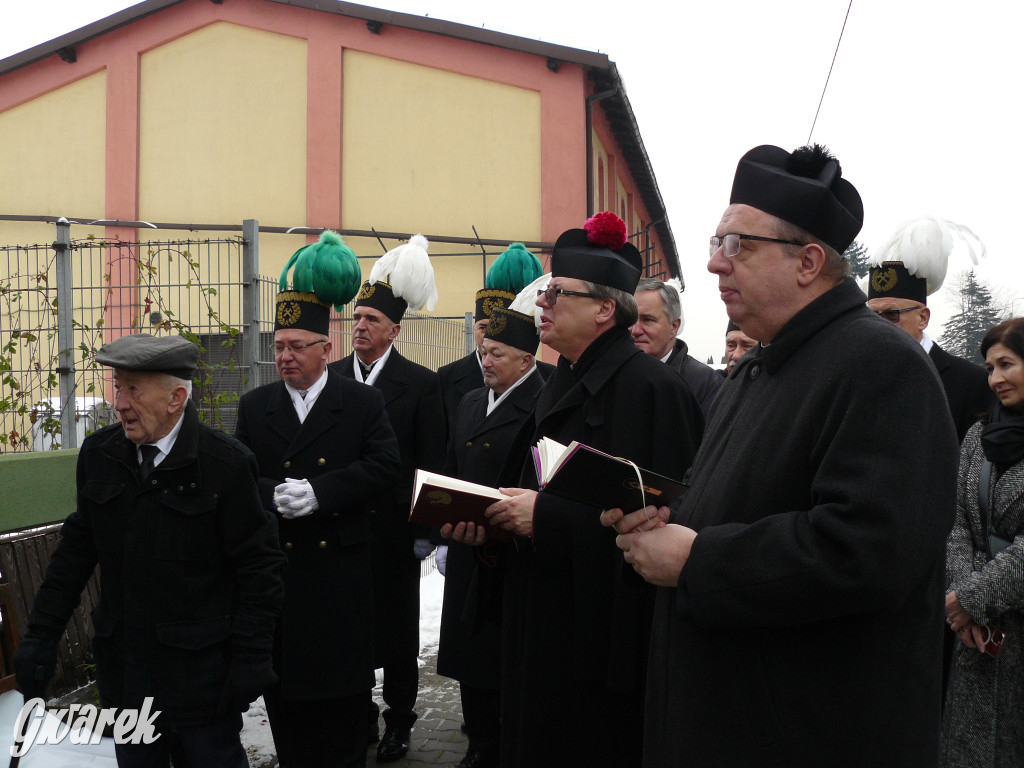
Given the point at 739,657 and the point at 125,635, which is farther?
the point at 125,635

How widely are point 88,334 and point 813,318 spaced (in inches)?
222

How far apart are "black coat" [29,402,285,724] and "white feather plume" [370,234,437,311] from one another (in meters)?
2.52

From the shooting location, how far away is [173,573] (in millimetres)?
3314

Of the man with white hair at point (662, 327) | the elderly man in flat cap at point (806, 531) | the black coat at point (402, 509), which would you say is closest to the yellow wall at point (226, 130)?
the black coat at point (402, 509)

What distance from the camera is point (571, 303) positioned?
141 inches

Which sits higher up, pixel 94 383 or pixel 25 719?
pixel 94 383

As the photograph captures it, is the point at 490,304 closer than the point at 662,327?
No

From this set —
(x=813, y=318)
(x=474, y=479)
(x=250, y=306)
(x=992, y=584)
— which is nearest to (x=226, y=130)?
(x=250, y=306)

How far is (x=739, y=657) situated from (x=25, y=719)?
2815mm

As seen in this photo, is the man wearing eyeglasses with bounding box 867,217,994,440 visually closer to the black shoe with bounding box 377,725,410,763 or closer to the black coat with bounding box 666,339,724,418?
the black coat with bounding box 666,339,724,418

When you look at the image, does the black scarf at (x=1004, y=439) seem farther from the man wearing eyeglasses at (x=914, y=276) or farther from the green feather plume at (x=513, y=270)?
the green feather plume at (x=513, y=270)

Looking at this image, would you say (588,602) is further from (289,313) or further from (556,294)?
(289,313)

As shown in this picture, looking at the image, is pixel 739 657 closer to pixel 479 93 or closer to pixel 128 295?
pixel 128 295

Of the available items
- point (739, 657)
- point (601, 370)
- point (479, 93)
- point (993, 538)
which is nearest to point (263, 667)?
point (601, 370)
